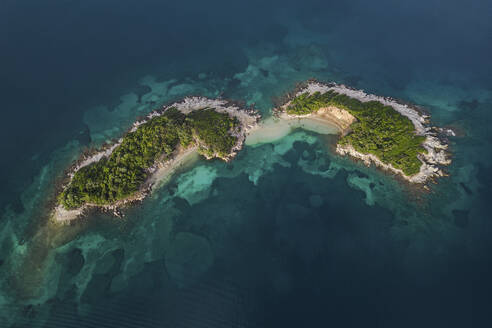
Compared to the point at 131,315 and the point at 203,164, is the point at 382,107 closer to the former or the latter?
the point at 203,164

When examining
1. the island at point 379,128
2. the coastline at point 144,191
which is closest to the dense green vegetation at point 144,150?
the coastline at point 144,191

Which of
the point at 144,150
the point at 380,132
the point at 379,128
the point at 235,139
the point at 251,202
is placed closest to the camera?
the point at 251,202

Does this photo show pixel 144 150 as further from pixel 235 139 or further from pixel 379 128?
pixel 379 128

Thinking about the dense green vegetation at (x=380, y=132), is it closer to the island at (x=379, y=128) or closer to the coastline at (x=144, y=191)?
the island at (x=379, y=128)

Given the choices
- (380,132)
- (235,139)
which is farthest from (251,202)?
(380,132)

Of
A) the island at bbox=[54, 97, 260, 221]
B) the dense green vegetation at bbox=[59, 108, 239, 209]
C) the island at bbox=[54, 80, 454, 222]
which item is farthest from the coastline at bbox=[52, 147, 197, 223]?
the dense green vegetation at bbox=[59, 108, 239, 209]

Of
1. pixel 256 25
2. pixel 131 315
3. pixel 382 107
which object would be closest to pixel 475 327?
pixel 382 107

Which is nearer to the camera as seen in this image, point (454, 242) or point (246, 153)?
point (454, 242)
